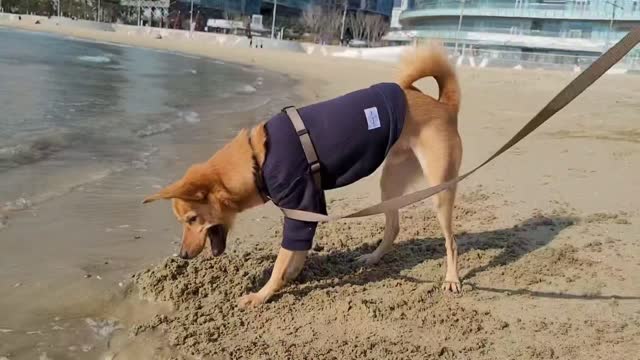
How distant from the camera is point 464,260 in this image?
4371 millimetres

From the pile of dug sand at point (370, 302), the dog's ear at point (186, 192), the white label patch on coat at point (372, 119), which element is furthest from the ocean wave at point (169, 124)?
the white label patch on coat at point (372, 119)

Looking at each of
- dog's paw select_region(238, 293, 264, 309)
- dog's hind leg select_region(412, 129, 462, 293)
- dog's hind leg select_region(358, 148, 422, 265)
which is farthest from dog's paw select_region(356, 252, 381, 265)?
dog's paw select_region(238, 293, 264, 309)

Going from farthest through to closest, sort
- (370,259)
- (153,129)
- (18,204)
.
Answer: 1. (153,129)
2. (18,204)
3. (370,259)

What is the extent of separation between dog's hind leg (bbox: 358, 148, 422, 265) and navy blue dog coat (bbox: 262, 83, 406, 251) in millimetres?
415

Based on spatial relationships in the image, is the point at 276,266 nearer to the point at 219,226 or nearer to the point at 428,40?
the point at 219,226

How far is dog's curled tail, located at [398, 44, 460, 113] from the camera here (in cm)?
413

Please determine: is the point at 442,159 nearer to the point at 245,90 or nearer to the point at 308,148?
the point at 308,148

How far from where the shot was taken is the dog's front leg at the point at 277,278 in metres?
3.65

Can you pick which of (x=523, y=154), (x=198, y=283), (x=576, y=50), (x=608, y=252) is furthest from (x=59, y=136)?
(x=576, y=50)

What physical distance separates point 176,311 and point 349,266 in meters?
1.35

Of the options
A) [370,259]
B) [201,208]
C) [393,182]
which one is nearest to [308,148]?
[201,208]

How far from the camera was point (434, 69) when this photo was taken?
4184 millimetres

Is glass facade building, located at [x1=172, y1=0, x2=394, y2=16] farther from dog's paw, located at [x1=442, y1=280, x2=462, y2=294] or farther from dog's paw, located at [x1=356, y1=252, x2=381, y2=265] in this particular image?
dog's paw, located at [x1=442, y1=280, x2=462, y2=294]

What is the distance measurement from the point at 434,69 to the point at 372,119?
31.9 inches
